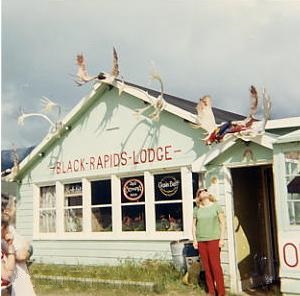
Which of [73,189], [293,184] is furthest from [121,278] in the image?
[293,184]

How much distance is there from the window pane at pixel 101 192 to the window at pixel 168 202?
1.03 meters

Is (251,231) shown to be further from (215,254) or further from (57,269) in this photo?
(57,269)

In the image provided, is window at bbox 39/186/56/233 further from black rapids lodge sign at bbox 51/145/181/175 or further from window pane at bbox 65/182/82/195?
black rapids lodge sign at bbox 51/145/181/175

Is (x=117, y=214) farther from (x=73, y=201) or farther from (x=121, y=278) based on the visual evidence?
(x=121, y=278)

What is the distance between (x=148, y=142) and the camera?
904 centimetres

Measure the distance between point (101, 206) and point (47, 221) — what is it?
4.86 ft

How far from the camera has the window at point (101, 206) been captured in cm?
956

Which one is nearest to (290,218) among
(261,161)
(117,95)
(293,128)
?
(261,161)

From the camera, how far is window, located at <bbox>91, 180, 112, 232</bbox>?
9.56 metres

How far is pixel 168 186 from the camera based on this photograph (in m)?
8.77

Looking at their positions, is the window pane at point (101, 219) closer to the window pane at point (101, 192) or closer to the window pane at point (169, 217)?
the window pane at point (101, 192)

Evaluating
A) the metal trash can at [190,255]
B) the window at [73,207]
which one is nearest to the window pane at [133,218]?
the window at [73,207]

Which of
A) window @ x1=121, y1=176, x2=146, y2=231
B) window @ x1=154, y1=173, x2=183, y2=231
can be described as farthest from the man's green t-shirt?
window @ x1=121, y1=176, x2=146, y2=231

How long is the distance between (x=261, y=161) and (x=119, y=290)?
2550mm
